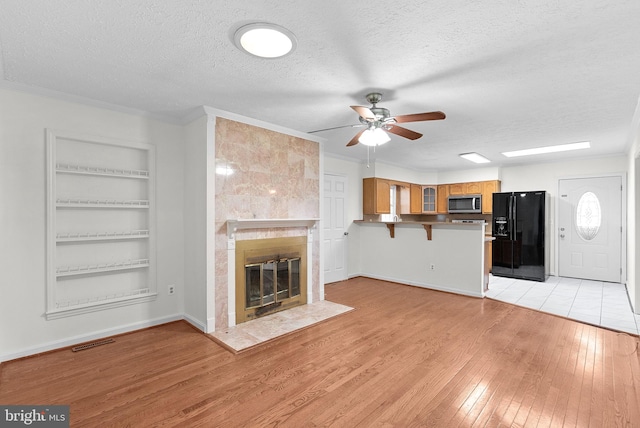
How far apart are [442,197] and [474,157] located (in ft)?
6.26

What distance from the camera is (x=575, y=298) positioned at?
15.6 feet

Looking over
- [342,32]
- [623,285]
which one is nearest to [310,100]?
[342,32]

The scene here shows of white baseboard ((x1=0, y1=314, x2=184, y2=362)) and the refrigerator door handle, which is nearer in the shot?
white baseboard ((x1=0, y1=314, x2=184, y2=362))

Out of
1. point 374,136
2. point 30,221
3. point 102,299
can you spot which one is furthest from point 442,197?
point 30,221

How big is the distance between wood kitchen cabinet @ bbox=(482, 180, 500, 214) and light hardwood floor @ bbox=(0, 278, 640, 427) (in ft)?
12.3

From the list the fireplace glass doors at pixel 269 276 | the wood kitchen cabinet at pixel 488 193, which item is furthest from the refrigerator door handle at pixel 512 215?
the fireplace glass doors at pixel 269 276

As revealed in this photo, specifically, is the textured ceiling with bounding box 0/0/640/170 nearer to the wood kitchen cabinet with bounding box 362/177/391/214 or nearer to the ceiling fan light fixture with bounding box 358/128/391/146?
the ceiling fan light fixture with bounding box 358/128/391/146

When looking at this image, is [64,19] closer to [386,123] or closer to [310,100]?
[310,100]

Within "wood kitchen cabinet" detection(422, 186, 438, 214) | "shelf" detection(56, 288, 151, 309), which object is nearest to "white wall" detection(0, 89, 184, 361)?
"shelf" detection(56, 288, 151, 309)

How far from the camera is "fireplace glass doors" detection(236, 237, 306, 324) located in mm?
3727

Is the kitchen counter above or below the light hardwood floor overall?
above

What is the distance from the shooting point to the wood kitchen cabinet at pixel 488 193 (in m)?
6.89

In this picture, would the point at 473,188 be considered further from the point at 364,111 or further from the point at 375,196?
the point at 364,111

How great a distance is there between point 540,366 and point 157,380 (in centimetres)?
321
